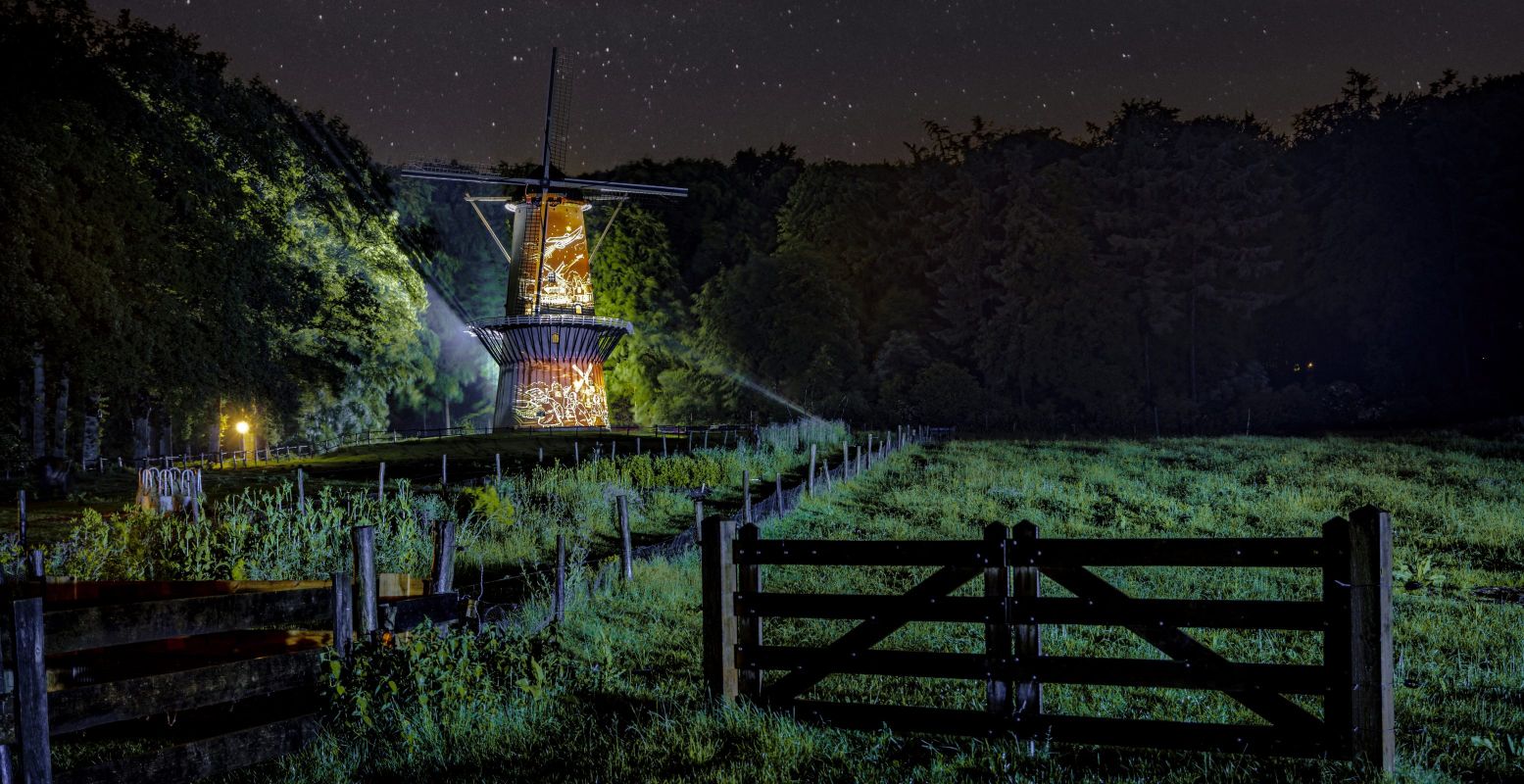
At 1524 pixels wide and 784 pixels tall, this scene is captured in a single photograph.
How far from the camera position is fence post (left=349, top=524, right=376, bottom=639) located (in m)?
8.19

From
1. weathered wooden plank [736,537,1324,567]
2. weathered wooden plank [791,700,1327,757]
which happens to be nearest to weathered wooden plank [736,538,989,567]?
weathered wooden plank [736,537,1324,567]

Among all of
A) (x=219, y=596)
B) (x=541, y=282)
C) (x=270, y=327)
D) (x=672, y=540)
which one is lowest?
(x=672, y=540)

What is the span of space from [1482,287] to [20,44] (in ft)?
230

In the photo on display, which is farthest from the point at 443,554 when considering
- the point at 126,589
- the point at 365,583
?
the point at 126,589

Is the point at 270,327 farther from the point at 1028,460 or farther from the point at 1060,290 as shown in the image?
the point at 1060,290

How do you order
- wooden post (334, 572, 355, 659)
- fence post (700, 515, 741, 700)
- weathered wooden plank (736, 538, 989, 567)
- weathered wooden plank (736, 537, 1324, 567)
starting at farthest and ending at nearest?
wooden post (334, 572, 355, 659) → fence post (700, 515, 741, 700) → weathered wooden plank (736, 538, 989, 567) → weathered wooden plank (736, 537, 1324, 567)

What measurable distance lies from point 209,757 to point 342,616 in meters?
1.43

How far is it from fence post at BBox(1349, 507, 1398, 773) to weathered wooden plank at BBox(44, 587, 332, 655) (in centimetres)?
678

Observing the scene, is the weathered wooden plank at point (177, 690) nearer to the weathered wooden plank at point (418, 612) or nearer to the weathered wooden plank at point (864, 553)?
the weathered wooden plank at point (418, 612)

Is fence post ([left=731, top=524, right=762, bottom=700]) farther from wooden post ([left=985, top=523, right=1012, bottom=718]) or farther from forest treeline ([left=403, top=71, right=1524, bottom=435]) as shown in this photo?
forest treeline ([left=403, top=71, right=1524, bottom=435])

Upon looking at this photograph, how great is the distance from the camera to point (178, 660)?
28.6 feet

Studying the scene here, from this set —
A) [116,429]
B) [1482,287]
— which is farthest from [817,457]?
[1482,287]

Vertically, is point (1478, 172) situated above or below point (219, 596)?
above

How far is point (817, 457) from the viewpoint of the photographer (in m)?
34.6
